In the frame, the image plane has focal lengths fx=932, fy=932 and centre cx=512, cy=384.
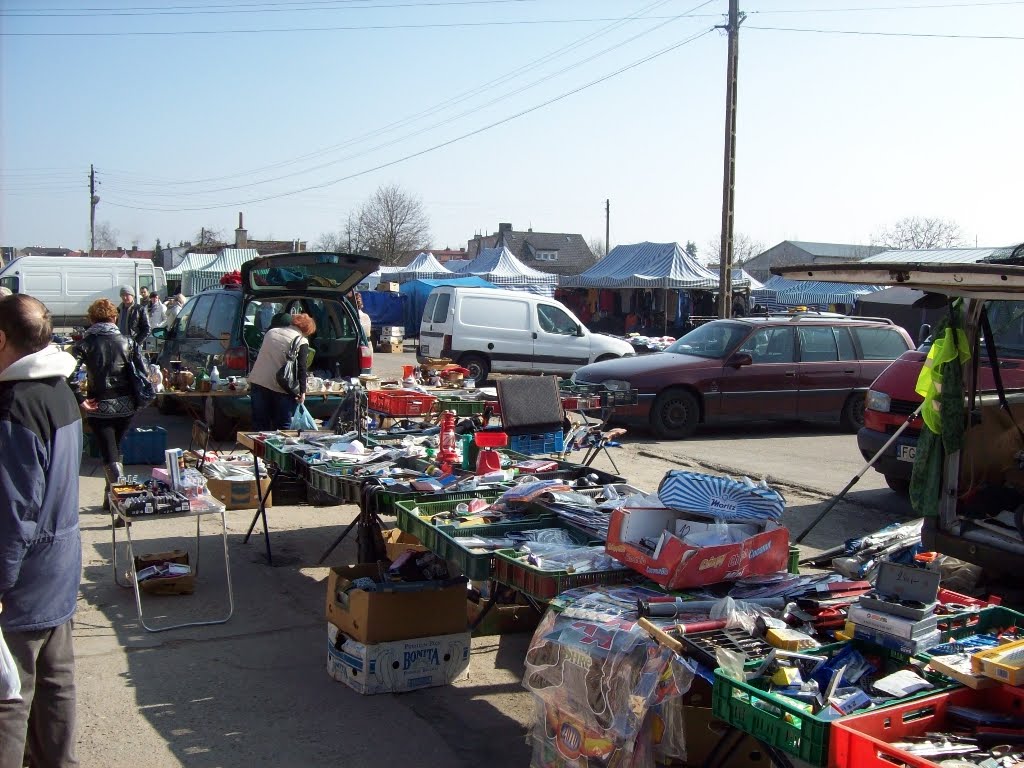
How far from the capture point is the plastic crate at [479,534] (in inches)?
162

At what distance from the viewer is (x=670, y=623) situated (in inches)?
136

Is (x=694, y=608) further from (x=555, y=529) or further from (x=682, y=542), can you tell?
(x=555, y=529)

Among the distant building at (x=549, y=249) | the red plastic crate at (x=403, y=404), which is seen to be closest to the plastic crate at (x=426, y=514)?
the red plastic crate at (x=403, y=404)

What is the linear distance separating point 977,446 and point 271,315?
26.5 ft

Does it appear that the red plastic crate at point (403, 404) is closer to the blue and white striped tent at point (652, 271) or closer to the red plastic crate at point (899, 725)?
the red plastic crate at point (899, 725)

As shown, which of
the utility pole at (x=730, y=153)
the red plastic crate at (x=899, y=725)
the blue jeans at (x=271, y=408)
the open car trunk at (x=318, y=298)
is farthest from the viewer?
the utility pole at (x=730, y=153)

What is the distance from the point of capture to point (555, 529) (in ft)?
15.6

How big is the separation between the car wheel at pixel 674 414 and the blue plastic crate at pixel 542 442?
4750 mm

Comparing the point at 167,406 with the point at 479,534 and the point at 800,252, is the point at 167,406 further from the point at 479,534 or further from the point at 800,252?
the point at 800,252

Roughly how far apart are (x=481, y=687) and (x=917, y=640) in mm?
2357

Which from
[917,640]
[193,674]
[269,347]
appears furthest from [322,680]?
[269,347]

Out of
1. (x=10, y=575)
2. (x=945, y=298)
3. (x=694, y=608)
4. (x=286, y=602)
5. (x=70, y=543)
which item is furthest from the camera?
(x=286, y=602)

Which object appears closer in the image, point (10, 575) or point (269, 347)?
point (10, 575)

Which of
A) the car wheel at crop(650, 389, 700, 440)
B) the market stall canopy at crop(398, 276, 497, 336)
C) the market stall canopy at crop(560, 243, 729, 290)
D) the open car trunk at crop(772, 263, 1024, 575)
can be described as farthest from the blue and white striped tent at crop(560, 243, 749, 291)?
the open car trunk at crop(772, 263, 1024, 575)
